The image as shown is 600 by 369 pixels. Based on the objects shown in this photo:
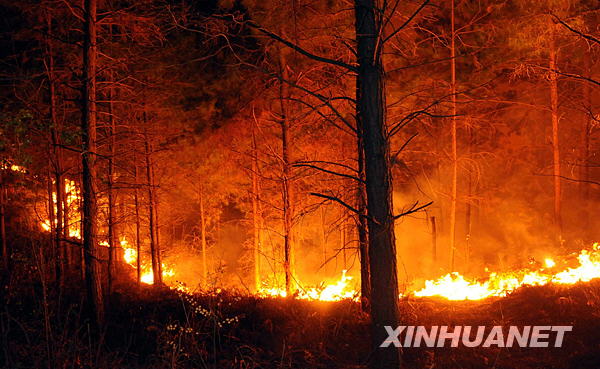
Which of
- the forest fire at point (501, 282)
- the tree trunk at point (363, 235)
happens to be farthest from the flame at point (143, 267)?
the tree trunk at point (363, 235)

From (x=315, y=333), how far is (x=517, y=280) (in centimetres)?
564

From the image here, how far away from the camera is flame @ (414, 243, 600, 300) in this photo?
405 inches

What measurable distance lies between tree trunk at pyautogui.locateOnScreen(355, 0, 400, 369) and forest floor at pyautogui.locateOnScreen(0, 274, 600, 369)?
1.47 meters

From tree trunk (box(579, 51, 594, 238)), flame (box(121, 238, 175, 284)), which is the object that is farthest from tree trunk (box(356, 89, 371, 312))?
flame (box(121, 238, 175, 284))

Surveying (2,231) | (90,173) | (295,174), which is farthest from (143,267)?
(90,173)

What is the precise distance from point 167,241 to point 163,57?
1500cm

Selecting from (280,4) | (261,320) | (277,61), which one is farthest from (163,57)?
(261,320)

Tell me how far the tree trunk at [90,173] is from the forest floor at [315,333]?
0.70m

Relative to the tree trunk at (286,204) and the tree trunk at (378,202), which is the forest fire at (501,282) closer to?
the tree trunk at (286,204)

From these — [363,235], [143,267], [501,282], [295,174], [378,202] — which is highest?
[295,174]

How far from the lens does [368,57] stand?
5895 millimetres

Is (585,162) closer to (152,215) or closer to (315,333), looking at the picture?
(315,333)

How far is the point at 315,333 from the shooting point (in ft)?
27.7

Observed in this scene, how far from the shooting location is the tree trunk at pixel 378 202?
5.80 meters
